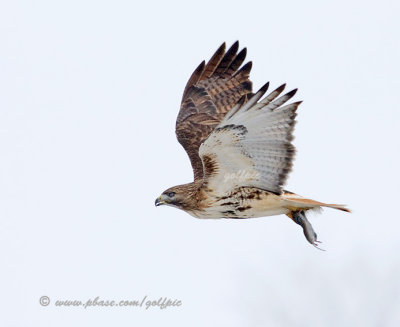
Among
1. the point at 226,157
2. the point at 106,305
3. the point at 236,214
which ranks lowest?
the point at 106,305

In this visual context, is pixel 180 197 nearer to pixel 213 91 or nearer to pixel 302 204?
pixel 302 204

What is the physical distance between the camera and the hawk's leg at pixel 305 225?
9695 millimetres

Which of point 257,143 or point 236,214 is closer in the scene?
point 257,143

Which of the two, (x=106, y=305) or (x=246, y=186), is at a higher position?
(x=246, y=186)

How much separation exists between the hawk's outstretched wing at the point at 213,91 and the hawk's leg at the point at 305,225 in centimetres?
192

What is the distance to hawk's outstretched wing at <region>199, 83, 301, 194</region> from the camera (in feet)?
28.0

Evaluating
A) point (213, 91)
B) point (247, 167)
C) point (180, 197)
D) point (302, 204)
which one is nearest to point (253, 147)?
point (247, 167)

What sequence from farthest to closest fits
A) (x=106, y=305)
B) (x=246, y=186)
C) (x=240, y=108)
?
(x=106, y=305), (x=246, y=186), (x=240, y=108)

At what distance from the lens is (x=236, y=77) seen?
11445 mm

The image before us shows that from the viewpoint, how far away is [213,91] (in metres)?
11.5

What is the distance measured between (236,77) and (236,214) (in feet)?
8.04

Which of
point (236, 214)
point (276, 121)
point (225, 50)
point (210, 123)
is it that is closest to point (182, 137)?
point (210, 123)

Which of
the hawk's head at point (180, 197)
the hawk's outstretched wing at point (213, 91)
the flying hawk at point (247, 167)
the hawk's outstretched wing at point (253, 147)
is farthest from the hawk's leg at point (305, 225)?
the hawk's outstretched wing at point (213, 91)

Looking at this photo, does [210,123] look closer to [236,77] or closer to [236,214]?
[236,77]
